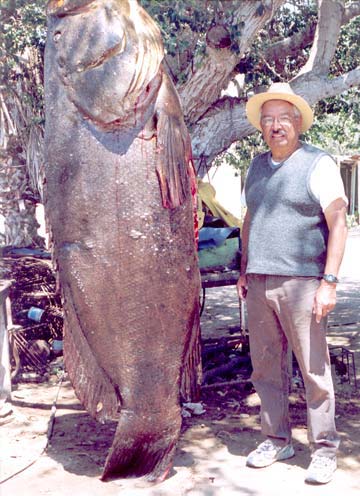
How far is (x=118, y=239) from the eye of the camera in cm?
327

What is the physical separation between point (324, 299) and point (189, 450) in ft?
4.54

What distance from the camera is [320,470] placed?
3.81 metres

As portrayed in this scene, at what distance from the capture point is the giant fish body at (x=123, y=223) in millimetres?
2977

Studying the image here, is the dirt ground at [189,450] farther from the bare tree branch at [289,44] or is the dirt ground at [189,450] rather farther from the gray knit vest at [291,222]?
the bare tree branch at [289,44]

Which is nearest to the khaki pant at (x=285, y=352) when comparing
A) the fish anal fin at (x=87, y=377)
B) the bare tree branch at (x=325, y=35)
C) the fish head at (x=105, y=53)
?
the fish anal fin at (x=87, y=377)

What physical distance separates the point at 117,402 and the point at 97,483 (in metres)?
0.62

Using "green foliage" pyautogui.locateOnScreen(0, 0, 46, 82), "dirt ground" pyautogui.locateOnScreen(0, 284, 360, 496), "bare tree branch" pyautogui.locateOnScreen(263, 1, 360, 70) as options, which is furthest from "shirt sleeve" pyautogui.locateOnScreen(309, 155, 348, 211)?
"bare tree branch" pyautogui.locateOnScreen(263, 1, 360, 70)

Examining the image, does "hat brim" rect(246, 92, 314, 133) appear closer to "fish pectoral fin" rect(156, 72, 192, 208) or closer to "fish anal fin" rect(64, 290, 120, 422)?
"fish pectoral fin" rect(156, 72, 192, 208)

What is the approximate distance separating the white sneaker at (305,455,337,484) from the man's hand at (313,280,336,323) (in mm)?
818

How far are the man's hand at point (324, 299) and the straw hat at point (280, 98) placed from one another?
0.93 metres

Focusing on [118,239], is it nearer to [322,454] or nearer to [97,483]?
[97,483]

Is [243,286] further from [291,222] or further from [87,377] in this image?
[87,377]

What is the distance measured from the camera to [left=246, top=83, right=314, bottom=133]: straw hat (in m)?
3.80

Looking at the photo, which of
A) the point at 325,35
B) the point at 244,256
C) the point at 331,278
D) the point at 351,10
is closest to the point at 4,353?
the point at 244,256
